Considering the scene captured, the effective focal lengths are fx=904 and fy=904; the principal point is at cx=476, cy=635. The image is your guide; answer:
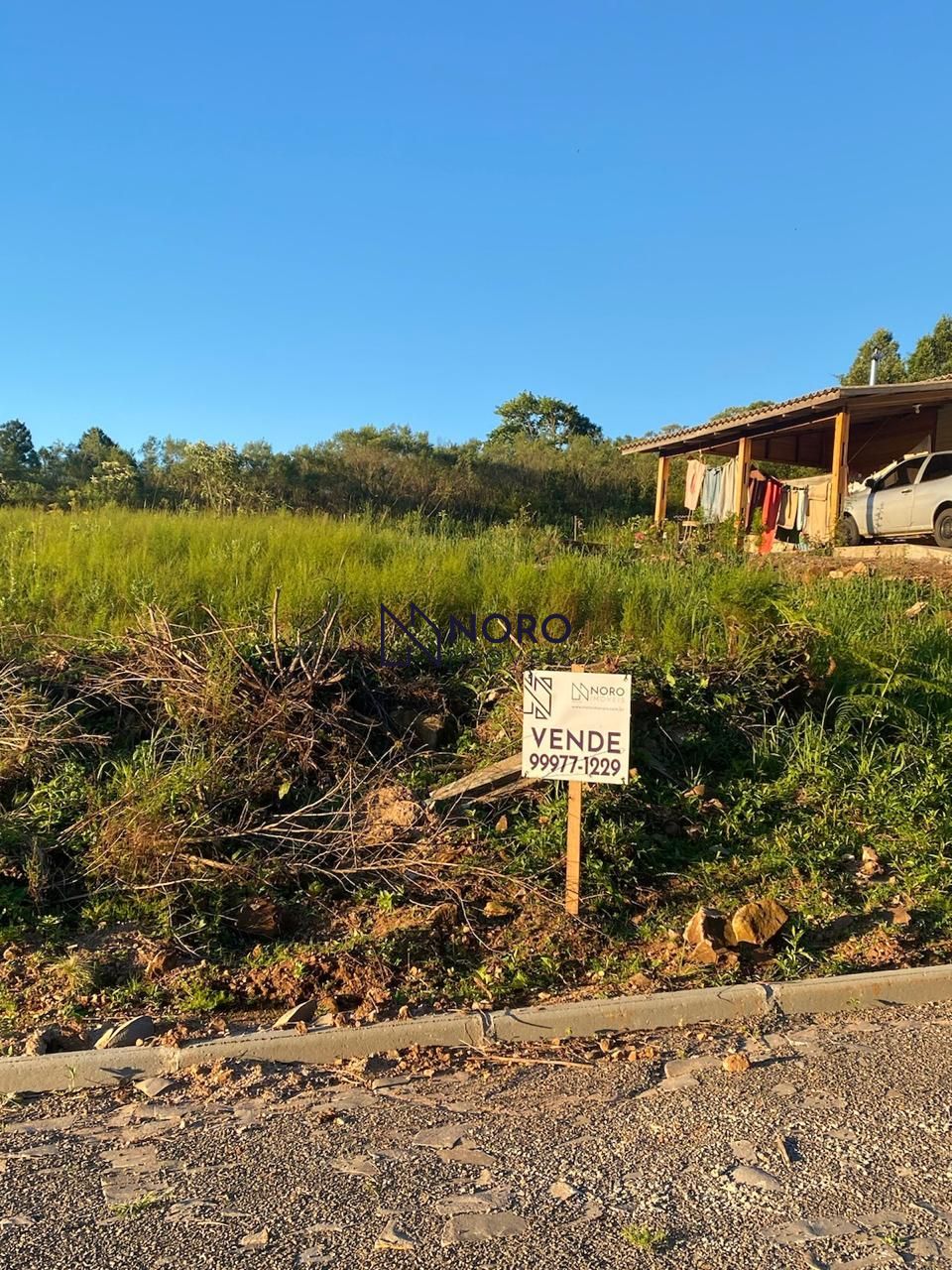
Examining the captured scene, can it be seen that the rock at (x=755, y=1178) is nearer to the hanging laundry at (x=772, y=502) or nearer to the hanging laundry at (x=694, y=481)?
the hanging laundry at (x=772, y=502)

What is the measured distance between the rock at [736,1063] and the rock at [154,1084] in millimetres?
2018

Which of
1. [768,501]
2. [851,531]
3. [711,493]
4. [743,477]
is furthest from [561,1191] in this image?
[711,493]

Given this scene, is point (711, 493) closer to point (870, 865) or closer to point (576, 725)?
point (870, 865)

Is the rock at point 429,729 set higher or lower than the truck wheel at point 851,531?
lower

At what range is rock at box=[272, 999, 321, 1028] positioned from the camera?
3593mm

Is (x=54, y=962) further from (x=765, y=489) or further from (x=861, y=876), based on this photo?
(x=765, y=489)

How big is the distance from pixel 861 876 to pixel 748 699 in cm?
143

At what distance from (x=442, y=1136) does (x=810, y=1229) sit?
1096 mm

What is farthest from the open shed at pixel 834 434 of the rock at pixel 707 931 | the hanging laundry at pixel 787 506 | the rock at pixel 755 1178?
the rock at pixel 755 1178

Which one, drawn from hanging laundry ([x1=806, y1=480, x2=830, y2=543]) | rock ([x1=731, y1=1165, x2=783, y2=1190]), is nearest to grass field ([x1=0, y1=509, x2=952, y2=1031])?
rock ([x1=731, y1=1165, x2=783, y2=1190])

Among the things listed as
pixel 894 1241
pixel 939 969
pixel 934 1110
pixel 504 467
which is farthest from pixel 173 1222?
pixel 504 467

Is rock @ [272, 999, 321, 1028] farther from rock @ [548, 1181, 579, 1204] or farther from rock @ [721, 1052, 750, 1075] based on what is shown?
rock @ [721, 1052, 750, 1075]

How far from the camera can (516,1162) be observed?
8.90 feet

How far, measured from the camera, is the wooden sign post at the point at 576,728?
4.44m
